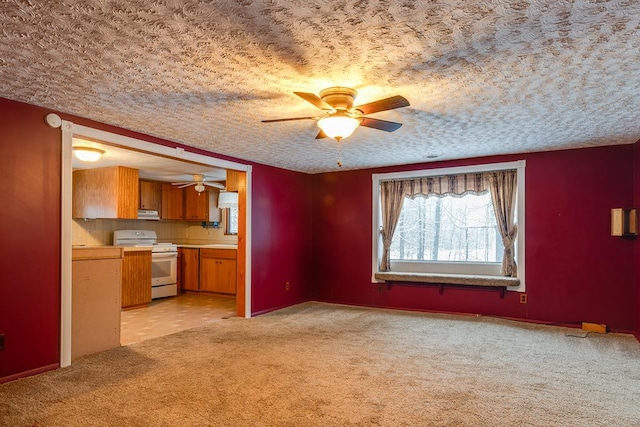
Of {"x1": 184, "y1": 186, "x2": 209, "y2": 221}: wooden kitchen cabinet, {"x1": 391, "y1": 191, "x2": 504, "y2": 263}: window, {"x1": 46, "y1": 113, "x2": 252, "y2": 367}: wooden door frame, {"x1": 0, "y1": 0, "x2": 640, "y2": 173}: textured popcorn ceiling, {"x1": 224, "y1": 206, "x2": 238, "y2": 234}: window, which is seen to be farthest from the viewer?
{"x1": 224, "y1": 206, "x2": 238, "y2": 234}: window

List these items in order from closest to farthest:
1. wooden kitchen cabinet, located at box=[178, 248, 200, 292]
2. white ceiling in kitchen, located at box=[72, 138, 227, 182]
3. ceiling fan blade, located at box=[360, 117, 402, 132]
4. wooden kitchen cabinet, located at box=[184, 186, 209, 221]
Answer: ceiling fan blade, located at box=[360, 117, 402, 132]
white ceiling in kitchen, located at box=[72, 138, 227, 182]
wooden kitchen cabinet, located at box=[178, 248, 200, 292]
wooden kitchen cabinet, located at box=[184, 186, 209, 221]

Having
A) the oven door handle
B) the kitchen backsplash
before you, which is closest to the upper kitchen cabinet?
the kitchen backsplash

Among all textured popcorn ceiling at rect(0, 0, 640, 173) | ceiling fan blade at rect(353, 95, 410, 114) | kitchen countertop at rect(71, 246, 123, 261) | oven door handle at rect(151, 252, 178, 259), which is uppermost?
textured popcorn ceiling at rect(0, 0, 640, 173)

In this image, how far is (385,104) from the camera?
268cm

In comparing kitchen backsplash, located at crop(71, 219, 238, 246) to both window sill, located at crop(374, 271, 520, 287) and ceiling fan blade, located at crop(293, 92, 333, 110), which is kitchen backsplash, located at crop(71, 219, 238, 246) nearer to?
window sill, located at crop(374, 271, 520, 287)

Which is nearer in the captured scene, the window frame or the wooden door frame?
the wooden door frame

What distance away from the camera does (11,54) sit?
235cm

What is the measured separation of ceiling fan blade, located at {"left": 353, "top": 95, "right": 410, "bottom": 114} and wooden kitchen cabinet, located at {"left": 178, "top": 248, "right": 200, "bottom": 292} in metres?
5.61

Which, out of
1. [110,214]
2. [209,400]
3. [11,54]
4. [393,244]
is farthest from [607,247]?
[110,214]

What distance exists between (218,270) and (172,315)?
1.71 metres

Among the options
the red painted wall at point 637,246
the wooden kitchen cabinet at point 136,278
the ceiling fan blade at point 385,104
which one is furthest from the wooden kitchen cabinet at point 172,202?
the red painted wall at point 637,246

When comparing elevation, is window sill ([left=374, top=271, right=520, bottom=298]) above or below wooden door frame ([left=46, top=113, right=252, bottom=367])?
below

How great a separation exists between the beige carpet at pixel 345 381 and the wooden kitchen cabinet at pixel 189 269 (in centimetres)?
315

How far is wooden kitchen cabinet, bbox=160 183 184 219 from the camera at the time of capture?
25.2 feet
